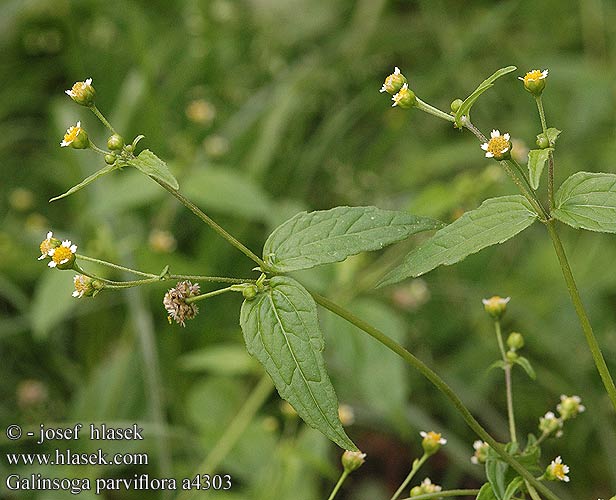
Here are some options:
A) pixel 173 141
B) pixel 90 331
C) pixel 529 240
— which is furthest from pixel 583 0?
pixel 90 331

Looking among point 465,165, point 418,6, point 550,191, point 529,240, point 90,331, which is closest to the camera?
point 550,191

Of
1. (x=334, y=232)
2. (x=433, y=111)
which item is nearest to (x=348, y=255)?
(x=334, y=232)

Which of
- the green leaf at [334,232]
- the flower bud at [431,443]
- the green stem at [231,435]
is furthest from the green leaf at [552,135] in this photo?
the green stem at [231,435]

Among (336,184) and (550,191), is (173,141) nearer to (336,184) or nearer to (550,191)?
(336,184)

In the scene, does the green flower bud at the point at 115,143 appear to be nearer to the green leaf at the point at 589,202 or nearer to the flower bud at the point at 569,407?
the green leaf at the point at 589,202

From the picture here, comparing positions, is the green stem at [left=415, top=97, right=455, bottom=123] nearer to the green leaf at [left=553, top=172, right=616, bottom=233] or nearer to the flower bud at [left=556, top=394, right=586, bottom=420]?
the green leaf at [left=553, top=172, right=616, bottom=233]

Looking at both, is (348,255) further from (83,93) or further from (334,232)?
(83,93)

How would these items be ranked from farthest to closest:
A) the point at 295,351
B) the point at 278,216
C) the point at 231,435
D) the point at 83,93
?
the point at 278,216 < the point at 231,435 < the point at 83,93 < the point at 295,351
